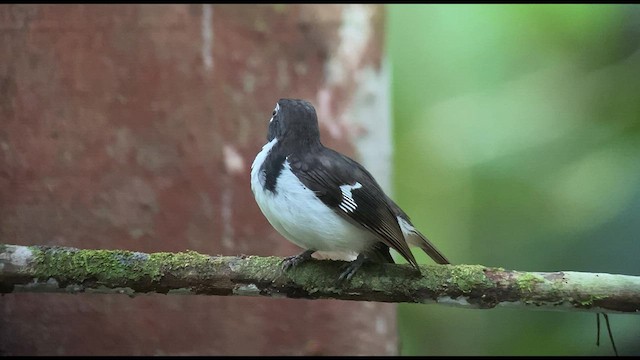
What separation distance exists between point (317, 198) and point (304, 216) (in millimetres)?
54

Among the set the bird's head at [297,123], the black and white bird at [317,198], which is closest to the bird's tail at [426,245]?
the black and white bird at [317,198]

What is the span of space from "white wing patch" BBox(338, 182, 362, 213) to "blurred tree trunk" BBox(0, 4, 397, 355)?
1.17 meters

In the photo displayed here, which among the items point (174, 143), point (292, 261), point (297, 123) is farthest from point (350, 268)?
point (174, 143)

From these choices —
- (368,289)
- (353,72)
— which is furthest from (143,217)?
(368,289)

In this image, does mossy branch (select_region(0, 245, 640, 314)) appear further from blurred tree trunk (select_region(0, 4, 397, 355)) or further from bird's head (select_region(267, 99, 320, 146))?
blurred tree trunk (select_region(0, 4, 397, 355))

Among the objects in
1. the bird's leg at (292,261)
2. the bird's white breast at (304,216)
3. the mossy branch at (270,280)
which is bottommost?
the mossy branch at (270,280)

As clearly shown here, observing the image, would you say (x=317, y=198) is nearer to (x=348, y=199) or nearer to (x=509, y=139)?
(x=348, y=199)

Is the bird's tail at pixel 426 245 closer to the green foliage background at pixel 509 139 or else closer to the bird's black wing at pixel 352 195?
the bird's black wing at pixel 352 195

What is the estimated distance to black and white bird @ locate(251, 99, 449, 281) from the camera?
1552 millimetres

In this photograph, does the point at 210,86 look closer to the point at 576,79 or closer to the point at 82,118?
the point at 82,118

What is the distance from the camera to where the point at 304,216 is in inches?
61.0

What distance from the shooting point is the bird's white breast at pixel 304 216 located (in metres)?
1.55

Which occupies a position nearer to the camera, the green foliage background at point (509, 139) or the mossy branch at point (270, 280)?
the mossy branch at point (270, 280)

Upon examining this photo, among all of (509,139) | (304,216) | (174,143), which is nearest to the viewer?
(304,216)
